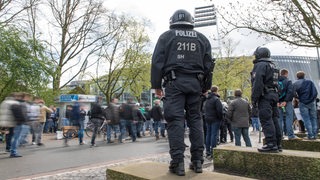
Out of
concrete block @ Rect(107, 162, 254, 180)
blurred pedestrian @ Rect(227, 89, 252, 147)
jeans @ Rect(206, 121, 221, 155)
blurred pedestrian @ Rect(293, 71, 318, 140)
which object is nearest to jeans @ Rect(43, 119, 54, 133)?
jeans @ Rect(206, 121, 221, 155)

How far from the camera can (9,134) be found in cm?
1169

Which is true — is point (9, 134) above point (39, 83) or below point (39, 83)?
below

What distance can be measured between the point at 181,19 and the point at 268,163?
258cm

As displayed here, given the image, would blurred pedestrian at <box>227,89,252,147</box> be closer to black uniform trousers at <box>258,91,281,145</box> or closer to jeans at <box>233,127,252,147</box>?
jeans at <box>233,127,252,147</box>

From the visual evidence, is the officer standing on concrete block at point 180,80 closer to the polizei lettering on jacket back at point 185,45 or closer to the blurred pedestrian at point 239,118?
the polizei lettering on jacket back at point 185,45

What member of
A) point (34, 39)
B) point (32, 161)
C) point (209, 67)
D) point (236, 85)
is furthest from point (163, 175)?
point (236, 85)

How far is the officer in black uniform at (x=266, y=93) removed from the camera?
5.38 meters

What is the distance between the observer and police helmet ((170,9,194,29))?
4.38 metres

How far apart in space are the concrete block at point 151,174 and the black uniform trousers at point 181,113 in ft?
0.75

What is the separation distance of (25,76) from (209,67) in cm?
1661

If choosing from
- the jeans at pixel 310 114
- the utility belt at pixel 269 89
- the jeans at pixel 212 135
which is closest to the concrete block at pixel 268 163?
the utility belt at pixel 269 89

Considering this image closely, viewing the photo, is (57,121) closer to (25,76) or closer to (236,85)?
(25,76)

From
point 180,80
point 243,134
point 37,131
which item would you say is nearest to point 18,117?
point 37,131

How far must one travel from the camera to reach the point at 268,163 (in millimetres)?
5215
